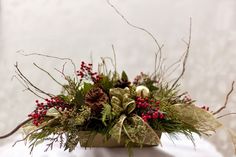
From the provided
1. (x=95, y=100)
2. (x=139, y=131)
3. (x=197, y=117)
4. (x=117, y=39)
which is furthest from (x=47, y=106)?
(x=117, y=39)

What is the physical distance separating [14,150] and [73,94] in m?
0.22

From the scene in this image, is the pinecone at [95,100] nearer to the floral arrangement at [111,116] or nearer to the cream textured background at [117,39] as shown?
the floral arrangement at [111,116]

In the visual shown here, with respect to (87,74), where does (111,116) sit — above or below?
below

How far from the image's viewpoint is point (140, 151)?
0.98 m

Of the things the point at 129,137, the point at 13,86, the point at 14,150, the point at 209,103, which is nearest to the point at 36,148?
the point at 14,150

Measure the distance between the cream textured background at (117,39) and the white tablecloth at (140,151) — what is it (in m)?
0.74

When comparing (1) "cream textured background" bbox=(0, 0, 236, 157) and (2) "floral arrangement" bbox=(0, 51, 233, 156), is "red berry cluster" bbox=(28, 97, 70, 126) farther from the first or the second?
(1) "cream textured background" bbox=(0, 0, 236, 157)

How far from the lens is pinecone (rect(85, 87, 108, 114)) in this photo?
3.09 ft

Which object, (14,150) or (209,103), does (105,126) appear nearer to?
(14,150)

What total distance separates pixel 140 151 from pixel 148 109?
10cm

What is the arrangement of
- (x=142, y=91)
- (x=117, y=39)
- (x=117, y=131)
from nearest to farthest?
(x=117, y=131) → (x=142, y=91) → (x=117, y=39)

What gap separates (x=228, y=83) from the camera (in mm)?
1846

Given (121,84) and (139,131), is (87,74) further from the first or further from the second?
(139,131)

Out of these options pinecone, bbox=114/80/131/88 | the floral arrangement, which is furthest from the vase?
pinecone, bbox=114/80/131/88
